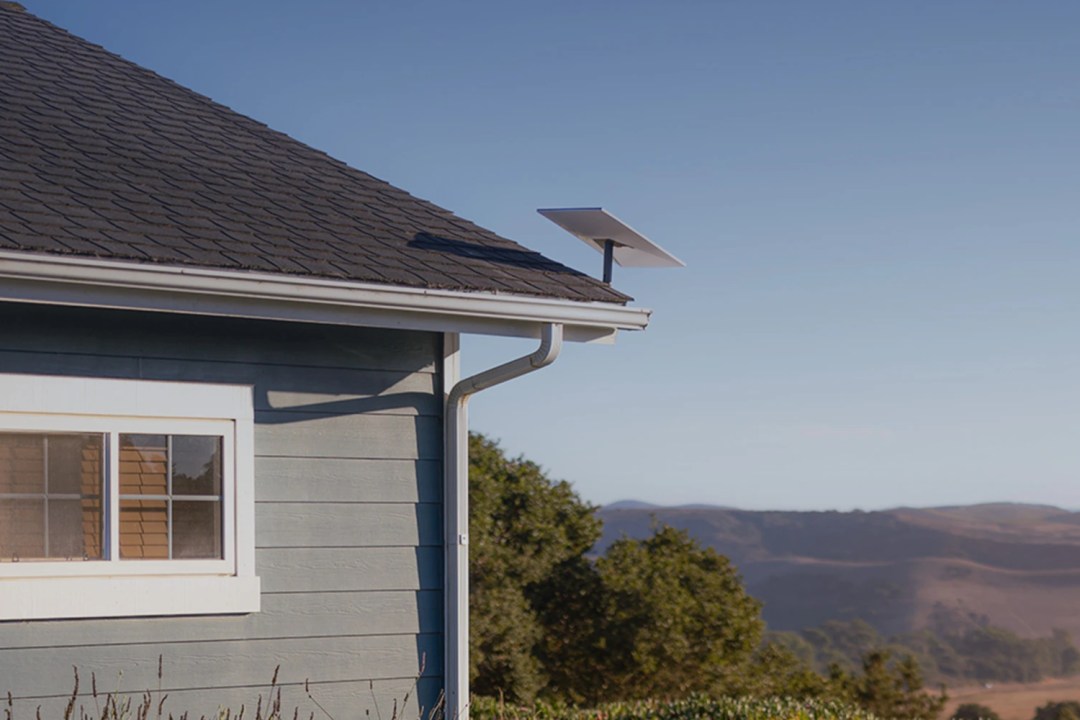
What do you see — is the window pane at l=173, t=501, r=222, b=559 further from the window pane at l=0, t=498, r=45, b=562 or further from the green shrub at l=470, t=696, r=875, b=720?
the green shrub at l=470, t=696, r=875, b=720

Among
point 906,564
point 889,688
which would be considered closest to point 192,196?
point 889,688

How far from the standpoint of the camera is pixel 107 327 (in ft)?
18.8

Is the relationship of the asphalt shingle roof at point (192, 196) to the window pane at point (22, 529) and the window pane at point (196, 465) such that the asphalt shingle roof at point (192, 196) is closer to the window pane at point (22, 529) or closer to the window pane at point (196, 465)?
the window pane at point (196, 465)

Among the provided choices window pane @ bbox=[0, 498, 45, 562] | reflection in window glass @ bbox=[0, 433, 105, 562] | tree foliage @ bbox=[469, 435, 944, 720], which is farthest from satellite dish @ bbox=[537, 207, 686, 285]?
tree foliage @ bbox=[469, 435, 944, 720]

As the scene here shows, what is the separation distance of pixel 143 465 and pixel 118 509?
0.24 m

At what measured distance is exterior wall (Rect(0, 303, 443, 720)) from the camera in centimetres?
556

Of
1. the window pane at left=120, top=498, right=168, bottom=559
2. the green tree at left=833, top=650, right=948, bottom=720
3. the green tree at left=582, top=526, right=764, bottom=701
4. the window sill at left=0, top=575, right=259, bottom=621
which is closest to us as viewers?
the window sill at left=0, top=575, right=259, bottom=621

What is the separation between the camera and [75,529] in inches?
220

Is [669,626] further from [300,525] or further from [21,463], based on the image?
[21,463]

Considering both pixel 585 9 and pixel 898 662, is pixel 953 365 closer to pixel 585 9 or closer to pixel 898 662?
pixel 898 662

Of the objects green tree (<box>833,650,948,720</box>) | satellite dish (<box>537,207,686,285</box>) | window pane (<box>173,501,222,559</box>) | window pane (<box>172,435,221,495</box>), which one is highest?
satellite dish (<box>537,207,686,285</box>)

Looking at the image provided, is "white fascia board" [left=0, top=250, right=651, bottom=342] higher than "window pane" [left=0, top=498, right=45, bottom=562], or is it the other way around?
"white fascia board" [left=0, top=250, right=651, bottom=342]

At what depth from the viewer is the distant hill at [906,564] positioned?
27.5m

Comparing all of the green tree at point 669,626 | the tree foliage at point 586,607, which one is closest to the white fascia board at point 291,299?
the tree foliage at point 586,607
